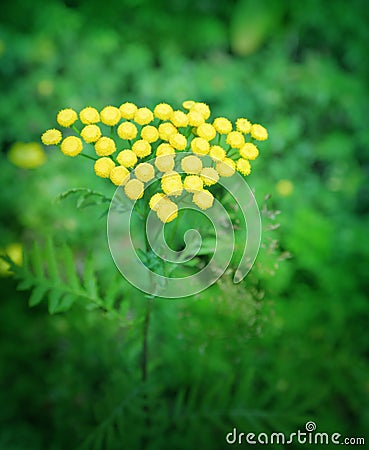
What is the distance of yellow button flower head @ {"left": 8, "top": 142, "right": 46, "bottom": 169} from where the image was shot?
7.78ft

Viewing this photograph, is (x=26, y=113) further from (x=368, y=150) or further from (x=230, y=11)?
(x=368, y=150)

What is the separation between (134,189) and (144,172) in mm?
45

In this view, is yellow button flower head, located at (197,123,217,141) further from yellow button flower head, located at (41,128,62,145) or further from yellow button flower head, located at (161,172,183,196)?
yellow button flower head, located at (41,128,62,145)

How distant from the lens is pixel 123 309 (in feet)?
4.12

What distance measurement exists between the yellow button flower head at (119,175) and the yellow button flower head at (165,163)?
0.08 meters

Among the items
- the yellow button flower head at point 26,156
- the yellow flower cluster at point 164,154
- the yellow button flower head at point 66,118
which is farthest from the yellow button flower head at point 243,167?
the yellow button flower head at point 26,156

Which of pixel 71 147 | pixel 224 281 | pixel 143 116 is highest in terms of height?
pixel 143 116

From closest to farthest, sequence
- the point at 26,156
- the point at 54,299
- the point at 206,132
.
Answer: the point at 206,132, the point at 54,299, the point at 26,156

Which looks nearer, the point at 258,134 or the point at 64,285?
the point at 258,134

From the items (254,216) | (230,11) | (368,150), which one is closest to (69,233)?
(254,216)

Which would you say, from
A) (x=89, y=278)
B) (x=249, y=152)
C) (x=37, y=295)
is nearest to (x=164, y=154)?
(x=249, y=152)

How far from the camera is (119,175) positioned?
98 cm

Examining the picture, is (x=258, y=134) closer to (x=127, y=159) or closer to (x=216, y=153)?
(x=216, y=153)

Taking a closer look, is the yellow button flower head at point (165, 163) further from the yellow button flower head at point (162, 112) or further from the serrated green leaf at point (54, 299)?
the serrated green leaf at point (54, 299)
